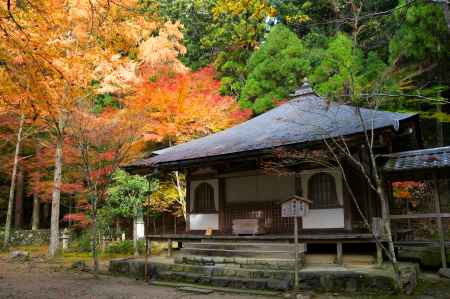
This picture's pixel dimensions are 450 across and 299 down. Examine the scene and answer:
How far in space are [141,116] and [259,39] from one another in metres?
11.9

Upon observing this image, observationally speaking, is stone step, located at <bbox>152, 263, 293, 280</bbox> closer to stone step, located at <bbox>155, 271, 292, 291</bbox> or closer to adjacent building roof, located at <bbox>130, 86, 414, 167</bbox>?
stone step, located at <bbox>155, 271, 292, 291</bbox>

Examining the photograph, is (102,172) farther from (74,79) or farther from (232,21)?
(232,21)

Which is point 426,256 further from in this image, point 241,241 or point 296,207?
Answer: point 241,241

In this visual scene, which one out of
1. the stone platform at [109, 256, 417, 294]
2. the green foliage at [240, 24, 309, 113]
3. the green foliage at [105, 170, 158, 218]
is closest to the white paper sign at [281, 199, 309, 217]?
the stone platform at [109, 256, 417, 294]

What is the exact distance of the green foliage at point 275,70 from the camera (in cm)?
1959

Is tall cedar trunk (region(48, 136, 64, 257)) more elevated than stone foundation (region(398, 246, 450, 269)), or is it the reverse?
tall cedar trunk (region(48, 136, 64, 257))

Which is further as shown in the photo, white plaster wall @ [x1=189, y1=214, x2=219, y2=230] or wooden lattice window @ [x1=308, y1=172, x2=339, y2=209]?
white plaster wall @ [x1=189, y1=214, x2=219, y2=230]

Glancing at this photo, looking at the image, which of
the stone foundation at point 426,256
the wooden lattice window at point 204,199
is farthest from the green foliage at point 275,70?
the stone foundation at point 426,256

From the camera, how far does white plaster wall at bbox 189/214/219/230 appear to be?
41.1ft

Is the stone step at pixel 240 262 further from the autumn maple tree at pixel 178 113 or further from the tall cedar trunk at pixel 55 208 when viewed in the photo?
the tall cedar trunk at pixel 55 208

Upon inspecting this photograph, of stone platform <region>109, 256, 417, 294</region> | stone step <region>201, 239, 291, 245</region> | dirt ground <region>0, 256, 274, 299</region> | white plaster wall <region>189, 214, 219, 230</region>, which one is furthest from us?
white plaster wall <region>189, 214, 219, 230</region>

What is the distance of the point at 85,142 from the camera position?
11.7 meters

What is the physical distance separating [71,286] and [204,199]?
4.83m

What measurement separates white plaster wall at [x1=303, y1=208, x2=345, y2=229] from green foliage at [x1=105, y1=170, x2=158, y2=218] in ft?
25.4
